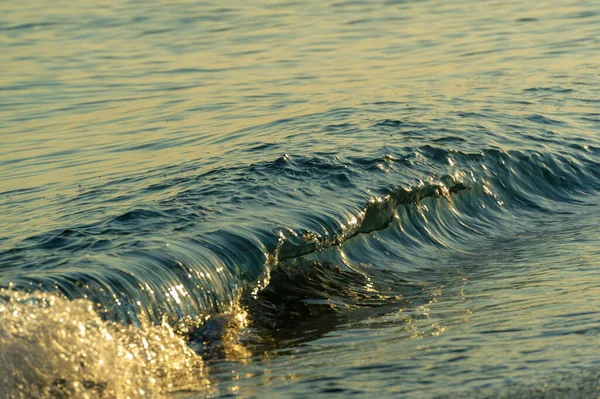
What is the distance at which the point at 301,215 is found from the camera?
792 centimetres

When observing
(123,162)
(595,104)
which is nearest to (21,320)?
(123,162)

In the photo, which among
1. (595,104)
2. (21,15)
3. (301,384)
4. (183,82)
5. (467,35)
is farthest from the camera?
(21,15)

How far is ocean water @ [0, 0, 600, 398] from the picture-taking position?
5.22 meters

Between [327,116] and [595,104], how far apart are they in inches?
127

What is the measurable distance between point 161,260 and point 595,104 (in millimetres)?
7203

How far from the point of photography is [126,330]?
575 centimetres

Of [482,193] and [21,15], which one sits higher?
[21,15]

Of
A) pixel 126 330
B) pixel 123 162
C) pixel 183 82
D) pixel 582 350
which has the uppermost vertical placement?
pixel 183 82

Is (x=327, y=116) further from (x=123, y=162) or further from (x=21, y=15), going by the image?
(x=21, y=15)

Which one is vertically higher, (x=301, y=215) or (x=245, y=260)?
(x=301, y=215)

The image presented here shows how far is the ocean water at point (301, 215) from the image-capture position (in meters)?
5.22

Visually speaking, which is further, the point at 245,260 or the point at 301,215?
the point at 301,215

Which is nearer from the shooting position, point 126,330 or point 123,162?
point 126,330

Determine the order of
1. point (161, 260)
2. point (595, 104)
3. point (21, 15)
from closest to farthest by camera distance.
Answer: point (161, 260), point (595, 104), point (21, 15)
